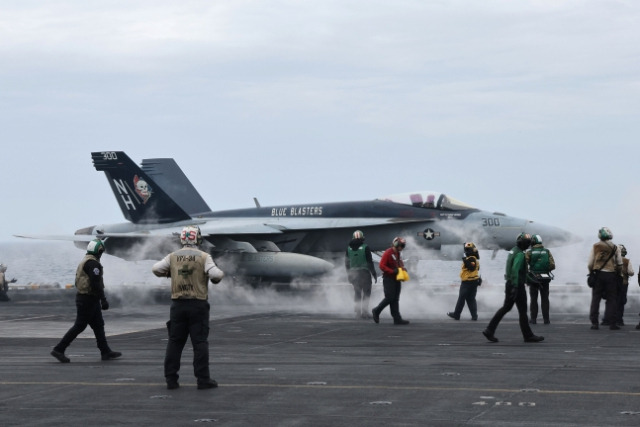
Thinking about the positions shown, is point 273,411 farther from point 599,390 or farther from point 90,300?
point 90,300

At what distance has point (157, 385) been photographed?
11.4m

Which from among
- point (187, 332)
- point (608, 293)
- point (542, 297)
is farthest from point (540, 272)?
point (187, 332)

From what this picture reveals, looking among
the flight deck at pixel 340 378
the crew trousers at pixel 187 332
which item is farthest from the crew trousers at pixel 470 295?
the crew trousers at pixel 187 332

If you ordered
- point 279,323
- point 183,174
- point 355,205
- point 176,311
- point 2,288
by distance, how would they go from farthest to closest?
point 183,174
point 355,205
point 2,288
point 279,323
point 176,311

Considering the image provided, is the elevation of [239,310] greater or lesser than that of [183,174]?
lesser

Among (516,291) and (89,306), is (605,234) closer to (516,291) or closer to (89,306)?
(516,291)

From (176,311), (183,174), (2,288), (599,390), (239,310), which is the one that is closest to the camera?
(599,390)

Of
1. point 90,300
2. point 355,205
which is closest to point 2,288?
point 355,205

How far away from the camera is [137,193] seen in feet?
116

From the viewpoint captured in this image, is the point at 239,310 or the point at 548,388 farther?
the point at 239,310

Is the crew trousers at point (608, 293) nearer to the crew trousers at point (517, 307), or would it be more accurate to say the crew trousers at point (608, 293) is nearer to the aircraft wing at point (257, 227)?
the crew trousers at point (517, 307)

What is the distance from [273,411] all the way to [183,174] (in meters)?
33.1

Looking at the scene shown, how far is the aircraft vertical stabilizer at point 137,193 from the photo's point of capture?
3522cm

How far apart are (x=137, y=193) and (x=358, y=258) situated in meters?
15.9
